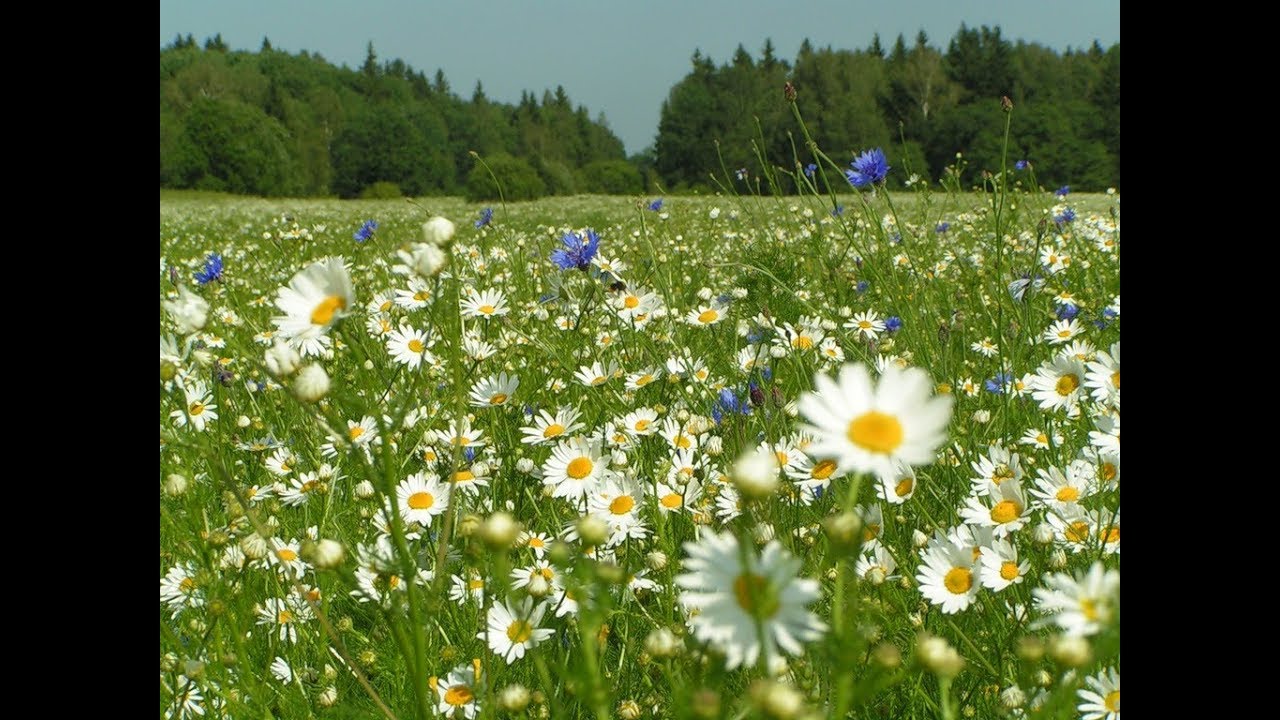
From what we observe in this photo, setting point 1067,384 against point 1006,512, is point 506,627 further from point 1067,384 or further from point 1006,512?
point 1067,384

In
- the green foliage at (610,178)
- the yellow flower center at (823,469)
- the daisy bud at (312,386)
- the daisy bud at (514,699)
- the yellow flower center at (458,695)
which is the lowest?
the yellow flower center at (458,695)

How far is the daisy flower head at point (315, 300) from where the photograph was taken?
0.79m

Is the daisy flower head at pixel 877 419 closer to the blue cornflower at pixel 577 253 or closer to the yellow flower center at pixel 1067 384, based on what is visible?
the yellow flower center at pixel 1067 384

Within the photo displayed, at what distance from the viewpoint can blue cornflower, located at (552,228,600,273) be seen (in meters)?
1.83

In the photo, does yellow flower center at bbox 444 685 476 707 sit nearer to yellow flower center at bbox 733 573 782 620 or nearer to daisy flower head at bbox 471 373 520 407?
yellow flower center at bbox 733 573 782 620

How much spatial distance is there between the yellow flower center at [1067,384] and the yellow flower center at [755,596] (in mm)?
1121

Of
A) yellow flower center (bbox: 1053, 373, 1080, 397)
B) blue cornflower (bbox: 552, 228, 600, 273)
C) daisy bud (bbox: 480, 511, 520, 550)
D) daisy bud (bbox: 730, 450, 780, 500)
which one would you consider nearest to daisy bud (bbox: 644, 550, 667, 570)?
daisy bud (bbox: 480, 511, 520, 550)

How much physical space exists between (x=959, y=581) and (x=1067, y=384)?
0.58 meters

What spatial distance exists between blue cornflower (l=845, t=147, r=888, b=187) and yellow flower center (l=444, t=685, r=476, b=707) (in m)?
1.35

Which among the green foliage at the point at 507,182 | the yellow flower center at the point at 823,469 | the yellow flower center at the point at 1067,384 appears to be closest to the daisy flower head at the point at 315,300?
the yellow flower center at the point at 823,469
